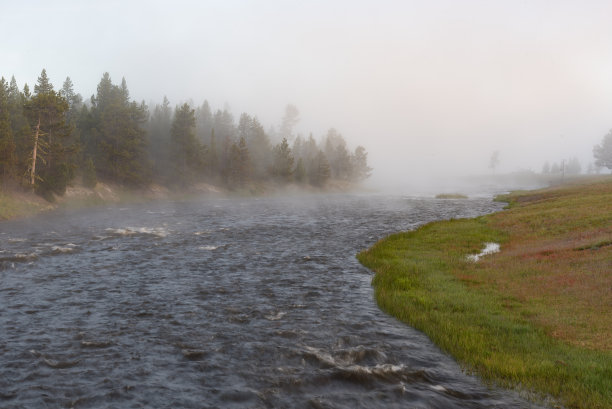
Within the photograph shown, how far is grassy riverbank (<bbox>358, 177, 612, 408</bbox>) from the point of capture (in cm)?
1018

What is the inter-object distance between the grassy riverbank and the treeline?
168 feet

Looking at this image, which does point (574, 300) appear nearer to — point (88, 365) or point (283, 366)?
point (283, 366)

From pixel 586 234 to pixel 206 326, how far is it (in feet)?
84.4

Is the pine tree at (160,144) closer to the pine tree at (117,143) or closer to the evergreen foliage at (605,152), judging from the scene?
the pine tree at (117,143)

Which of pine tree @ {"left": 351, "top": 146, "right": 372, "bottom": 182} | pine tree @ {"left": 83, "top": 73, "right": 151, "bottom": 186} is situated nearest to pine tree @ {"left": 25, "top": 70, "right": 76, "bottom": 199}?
pine tree @ {"left": 83, "top": 73, "right": 151, "bottom": 186}

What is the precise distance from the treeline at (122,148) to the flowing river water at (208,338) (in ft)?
114

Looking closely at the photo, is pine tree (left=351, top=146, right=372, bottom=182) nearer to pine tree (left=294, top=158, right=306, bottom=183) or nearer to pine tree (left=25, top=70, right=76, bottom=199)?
pine tree (left=294, top=158, right=306, bottom=183)

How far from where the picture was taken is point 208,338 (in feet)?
42.5

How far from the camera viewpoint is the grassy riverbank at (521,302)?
10.2m

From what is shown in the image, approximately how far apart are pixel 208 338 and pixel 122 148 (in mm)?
72366

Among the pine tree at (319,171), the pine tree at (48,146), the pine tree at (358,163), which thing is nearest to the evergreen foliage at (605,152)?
the pine tree at (358,163)

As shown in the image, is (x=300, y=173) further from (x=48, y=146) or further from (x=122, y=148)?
(x=48, y=146)

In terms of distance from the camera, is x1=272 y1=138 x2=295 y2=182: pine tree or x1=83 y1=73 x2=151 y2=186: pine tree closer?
x1=83 y1=73 x2=151 y2=186: pine tree

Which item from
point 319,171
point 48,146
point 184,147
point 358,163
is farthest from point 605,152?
point 48,146
